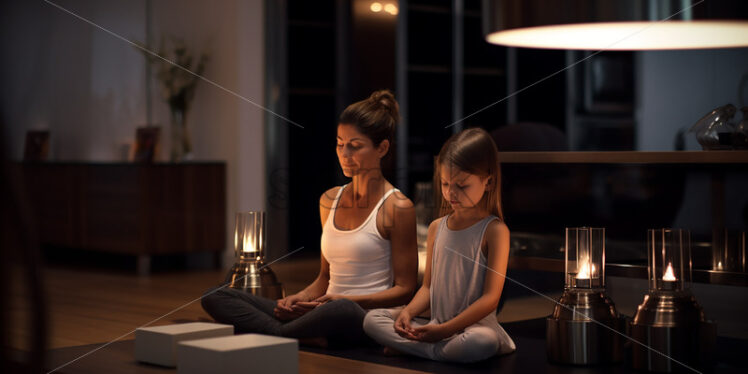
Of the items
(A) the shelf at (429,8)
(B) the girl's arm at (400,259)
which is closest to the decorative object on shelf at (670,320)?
(B) the girl's arm at (400,259)

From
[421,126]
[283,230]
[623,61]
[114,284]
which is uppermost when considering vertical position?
[623,61]

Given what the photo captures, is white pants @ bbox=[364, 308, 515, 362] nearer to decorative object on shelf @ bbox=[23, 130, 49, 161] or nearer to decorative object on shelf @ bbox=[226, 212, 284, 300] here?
decorative object on shelf @ bbox=[226, 212, 284, 300]

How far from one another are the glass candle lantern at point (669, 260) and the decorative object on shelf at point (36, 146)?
3.78 meters

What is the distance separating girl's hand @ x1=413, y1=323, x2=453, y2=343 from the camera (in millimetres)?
1840

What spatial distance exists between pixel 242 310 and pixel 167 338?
36 cm

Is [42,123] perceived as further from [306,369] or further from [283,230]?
[306,369]

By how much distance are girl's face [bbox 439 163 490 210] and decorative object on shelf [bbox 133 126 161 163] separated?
2.75 m

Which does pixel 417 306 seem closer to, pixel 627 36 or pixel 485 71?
pixel 627 36

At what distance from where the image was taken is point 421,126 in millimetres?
4883

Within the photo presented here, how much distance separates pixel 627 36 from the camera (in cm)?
214

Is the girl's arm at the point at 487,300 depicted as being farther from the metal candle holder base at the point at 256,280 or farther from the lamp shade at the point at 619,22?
the metal candle holder base at the point at 256,280

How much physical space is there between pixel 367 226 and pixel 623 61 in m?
3.23

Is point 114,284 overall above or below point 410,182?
below

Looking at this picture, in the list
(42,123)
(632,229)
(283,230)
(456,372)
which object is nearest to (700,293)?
(632,229)
